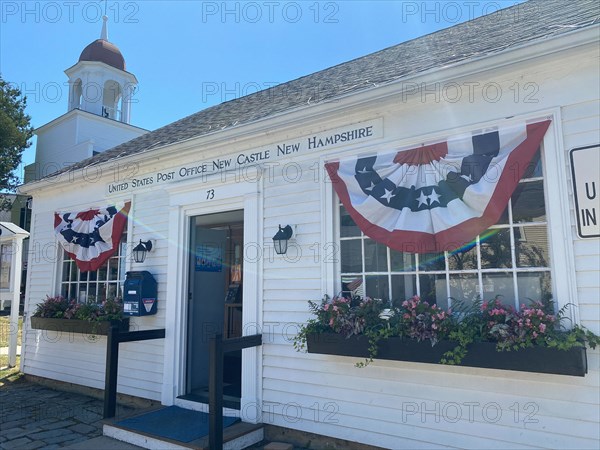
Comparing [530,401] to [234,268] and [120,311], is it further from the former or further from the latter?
[120,311]

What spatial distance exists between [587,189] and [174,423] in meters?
4.30

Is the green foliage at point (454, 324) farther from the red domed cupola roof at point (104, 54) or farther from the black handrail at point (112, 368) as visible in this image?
the red domed cupola roof at point (104, 54)

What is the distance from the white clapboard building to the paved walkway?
0.54 meters

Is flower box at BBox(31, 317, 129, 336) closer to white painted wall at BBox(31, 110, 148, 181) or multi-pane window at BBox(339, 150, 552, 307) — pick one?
multi-pane window at BBox(339, 150, 552, 307)

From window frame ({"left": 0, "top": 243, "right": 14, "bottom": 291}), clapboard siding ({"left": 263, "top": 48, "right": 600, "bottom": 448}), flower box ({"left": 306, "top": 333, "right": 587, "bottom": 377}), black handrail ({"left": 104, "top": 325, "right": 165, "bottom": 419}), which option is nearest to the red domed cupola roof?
window frame ({"left": 0, "top": 243, "right": 14, "bottom": 291})

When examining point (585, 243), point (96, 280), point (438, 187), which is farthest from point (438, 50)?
point (96, 280)

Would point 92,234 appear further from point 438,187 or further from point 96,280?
point 438,187

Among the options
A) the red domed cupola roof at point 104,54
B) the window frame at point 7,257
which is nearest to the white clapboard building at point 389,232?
the window frame at point 7,257

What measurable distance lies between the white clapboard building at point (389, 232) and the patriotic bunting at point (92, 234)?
0.59ft

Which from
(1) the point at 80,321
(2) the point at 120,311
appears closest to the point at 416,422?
(2) the point at 120,311

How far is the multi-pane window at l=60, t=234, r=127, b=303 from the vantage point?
6.30 meters

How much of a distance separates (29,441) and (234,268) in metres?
Result: 3.13

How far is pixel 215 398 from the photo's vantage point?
12.7 ft

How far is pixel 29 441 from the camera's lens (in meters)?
4.51
